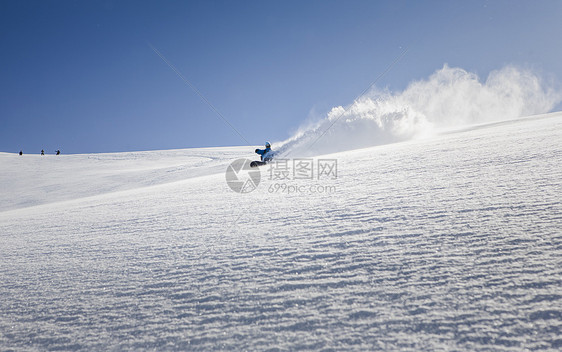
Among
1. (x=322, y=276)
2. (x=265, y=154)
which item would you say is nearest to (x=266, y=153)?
(x=265, y=154)

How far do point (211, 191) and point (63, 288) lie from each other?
529 centimetres

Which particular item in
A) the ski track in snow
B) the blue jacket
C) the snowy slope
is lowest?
the ski track in snow

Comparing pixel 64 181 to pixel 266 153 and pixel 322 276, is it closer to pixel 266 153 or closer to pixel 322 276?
pixel 266 153

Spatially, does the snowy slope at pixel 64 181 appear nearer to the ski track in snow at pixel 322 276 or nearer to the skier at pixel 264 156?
the skier at pixel 264 156

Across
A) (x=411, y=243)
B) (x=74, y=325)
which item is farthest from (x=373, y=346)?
(x=74, y=325)

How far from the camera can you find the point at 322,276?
278cm

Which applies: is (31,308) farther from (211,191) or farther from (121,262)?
(211,191)

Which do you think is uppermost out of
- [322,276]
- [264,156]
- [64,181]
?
[264,156]

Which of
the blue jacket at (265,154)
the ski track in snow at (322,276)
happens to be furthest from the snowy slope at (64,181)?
the ski track in snow at (322,276)

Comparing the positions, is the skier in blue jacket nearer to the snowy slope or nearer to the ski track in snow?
the snowy slope

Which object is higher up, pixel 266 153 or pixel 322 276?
pixel 266 153

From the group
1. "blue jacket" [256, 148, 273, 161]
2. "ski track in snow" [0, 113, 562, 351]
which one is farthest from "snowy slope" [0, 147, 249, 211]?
"ski track in snow" [0, 113, 562, 351]

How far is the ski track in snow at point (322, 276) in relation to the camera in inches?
80.8

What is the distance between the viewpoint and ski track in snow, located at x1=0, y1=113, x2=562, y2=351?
2053 millimetres
